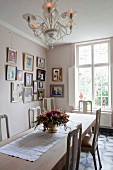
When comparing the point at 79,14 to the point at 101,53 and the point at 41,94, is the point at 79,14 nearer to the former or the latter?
the point at 101,53

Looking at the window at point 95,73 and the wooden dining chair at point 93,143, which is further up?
the window at point 95,73

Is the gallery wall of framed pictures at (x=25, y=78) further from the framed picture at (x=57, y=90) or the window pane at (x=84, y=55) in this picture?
the window pane at (x=84, y=55)

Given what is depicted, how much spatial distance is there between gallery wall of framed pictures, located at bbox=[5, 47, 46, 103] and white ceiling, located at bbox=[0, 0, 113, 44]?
614mm

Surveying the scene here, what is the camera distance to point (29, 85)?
410 cm

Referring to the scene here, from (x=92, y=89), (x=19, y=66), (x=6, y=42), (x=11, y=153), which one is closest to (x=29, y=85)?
(x=19, y=66)

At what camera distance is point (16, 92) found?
3617mm

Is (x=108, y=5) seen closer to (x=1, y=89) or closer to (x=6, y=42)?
(x=6, y=42)

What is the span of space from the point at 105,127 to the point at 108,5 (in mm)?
3130

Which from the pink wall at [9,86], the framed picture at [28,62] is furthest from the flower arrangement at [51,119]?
the framed picture at [28,62]

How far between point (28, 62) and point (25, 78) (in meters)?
0.46

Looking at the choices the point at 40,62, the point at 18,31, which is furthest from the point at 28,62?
the point at 18,31

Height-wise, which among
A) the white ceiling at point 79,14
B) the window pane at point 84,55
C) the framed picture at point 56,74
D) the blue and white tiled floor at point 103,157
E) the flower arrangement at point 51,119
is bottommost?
the blue and white tiled floor at point 103,157

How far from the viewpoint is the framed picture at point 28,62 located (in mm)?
3932

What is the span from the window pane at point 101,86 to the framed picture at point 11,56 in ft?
7.90
